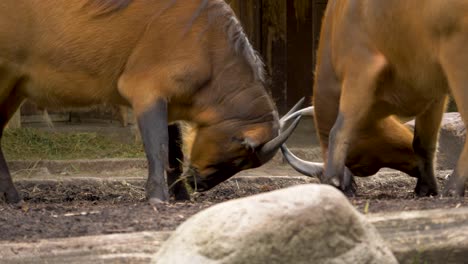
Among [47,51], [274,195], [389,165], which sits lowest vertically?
[389,165]

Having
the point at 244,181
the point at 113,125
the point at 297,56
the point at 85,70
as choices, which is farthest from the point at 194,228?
the point at 297,56

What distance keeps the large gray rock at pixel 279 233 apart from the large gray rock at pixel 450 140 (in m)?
5.14

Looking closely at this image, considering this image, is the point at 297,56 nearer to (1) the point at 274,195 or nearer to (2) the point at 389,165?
(2) the point at 389,165

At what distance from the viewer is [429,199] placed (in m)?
6.03

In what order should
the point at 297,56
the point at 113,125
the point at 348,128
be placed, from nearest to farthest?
the point at 348,128
the point at 113,125
the point at 297,56

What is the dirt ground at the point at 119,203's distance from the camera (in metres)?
5.14

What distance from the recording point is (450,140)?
362 inches

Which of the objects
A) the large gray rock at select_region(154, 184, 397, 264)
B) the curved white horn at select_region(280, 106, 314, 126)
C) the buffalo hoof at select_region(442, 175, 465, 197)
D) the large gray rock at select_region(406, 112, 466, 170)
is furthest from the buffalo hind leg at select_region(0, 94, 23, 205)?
the large gray rock at select_region(154, 184, 397, 264)

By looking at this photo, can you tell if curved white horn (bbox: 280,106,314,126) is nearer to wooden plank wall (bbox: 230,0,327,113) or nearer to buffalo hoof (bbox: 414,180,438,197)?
buffalo hoof (bbox: 414,180,438,197)

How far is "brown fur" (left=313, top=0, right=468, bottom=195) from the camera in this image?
19.6ft

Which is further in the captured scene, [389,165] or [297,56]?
[297,56]

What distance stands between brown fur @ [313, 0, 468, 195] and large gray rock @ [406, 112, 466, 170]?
139 centimetres

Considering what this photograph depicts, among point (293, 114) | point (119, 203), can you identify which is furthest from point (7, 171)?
point (293, 114)

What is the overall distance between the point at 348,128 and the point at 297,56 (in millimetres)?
7598
